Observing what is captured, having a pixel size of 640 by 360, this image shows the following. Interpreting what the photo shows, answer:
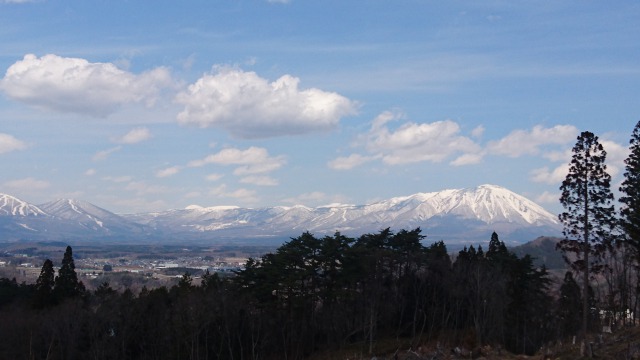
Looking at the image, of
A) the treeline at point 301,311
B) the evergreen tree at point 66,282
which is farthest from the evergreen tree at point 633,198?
the evergreen tree at point 66,282

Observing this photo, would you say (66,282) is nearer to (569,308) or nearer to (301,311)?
(301,311)

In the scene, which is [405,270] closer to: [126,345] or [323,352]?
[323,352]

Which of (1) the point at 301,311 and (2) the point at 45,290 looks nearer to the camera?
(1) the point at 301,311

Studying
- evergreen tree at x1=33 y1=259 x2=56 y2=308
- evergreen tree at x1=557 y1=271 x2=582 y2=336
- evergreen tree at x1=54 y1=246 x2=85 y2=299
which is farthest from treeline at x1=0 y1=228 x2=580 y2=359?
evergreen tree at x1=557 y1=271 x2=582 y2=336

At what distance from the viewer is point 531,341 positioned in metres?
54.9

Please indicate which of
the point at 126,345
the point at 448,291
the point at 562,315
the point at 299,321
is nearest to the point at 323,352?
the point at 299,321

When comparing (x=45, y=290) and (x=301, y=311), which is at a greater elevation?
(x=45, y=290)

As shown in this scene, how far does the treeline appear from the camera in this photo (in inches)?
1877

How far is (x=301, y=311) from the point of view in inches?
2009

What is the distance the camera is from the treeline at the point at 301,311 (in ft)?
156

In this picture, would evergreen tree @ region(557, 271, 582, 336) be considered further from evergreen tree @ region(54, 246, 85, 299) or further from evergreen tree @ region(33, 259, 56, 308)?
evergreen tree @ region(33, 259, 56, 308)

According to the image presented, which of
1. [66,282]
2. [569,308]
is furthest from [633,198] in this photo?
[66,282]

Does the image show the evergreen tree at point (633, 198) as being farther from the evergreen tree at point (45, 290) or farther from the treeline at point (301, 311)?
the evergreen tree at point (45, 290)

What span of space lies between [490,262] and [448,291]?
20.7ft
